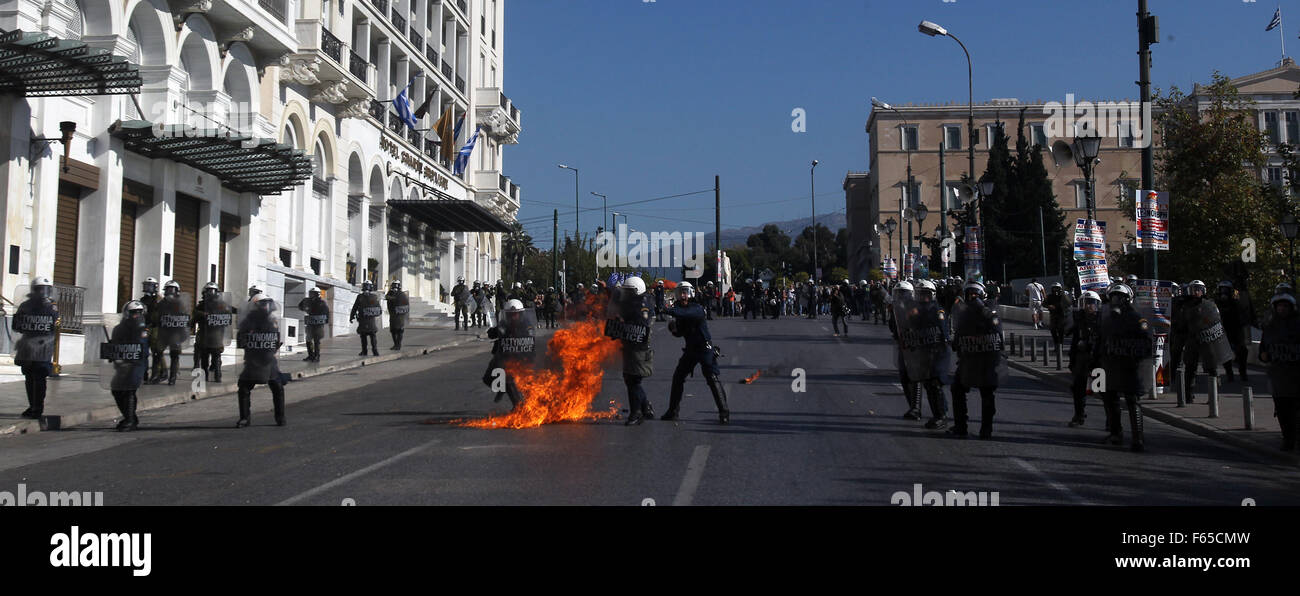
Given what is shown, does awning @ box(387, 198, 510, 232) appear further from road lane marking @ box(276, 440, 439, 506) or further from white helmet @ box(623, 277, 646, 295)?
road lane marking @ box(276, 440, 439, 506)

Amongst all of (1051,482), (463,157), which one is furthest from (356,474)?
(463,157)

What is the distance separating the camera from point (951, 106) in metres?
85.9

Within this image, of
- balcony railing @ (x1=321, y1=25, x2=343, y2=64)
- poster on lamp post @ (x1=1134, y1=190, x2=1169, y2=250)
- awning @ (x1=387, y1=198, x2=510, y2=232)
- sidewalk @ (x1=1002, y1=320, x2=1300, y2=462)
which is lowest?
sidewalk @ (x1=1002, y1=320, x2=1300, y2=462)

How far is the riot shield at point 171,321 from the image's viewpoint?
16.3 meters

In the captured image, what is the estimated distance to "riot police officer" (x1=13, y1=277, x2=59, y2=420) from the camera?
12.5 metres

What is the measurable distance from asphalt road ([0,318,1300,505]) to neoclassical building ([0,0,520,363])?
650 centimetres

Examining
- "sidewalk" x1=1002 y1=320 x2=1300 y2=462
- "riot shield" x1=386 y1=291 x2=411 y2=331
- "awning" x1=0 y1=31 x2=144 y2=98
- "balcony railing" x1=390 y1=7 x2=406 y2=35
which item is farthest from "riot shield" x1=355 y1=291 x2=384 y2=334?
"balcony railing" x1=390 y1=7 x2=406 y2=35

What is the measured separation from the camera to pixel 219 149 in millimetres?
22109

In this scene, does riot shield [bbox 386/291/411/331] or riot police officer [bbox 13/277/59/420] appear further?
riot shield [bbox 386/291/411/331]
